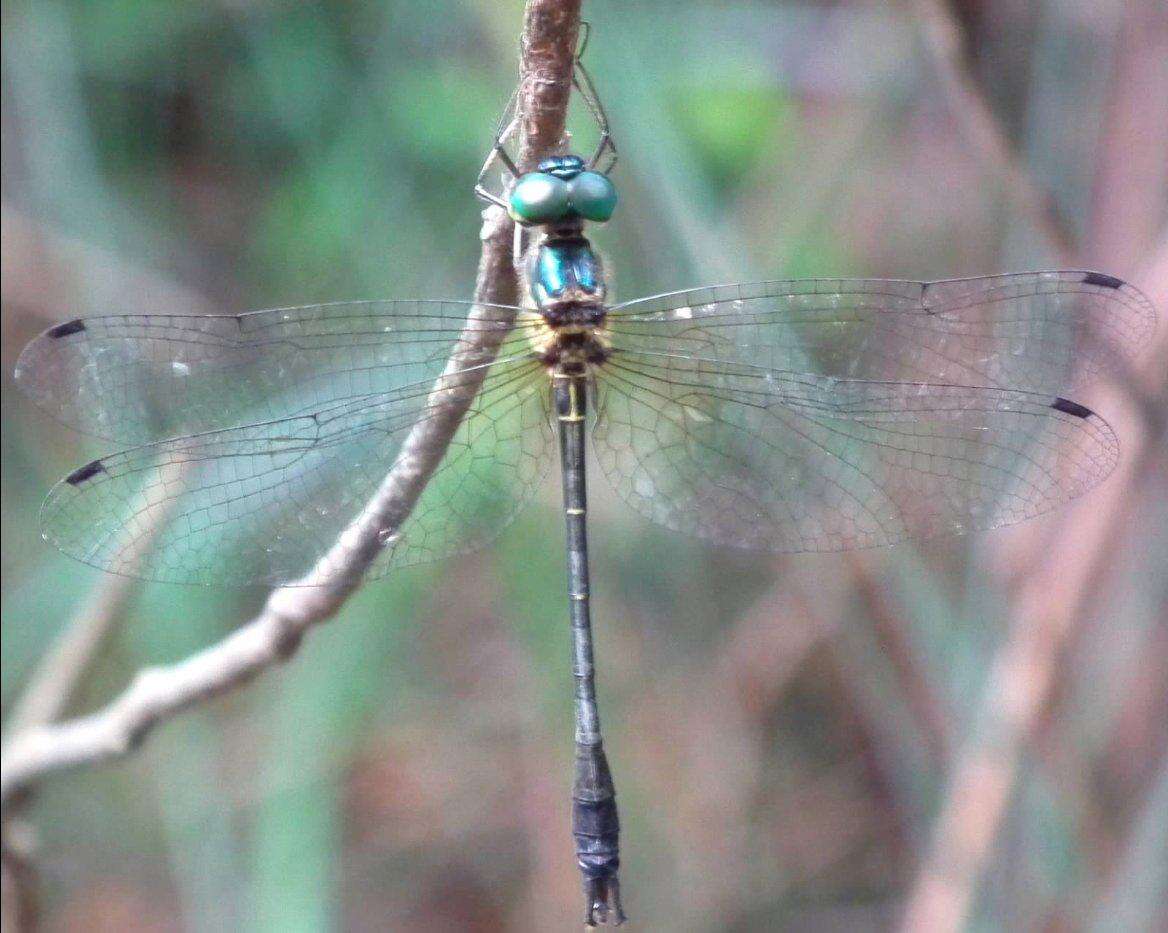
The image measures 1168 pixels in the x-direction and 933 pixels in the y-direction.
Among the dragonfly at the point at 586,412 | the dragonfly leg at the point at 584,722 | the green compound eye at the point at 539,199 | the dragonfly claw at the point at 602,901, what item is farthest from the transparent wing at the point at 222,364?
the dragonfly claw at the point at 602,901

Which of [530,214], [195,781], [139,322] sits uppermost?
[530,214]

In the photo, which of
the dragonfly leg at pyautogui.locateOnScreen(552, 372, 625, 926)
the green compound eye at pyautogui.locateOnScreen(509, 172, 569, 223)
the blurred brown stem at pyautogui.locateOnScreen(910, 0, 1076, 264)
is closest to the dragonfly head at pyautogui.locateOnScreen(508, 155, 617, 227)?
the green compound eye at pyautogui.locateOnScreen(509, 172, 569, 223)

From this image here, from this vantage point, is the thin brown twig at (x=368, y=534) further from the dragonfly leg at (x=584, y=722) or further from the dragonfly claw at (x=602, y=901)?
the dragonfly claw at (x=602, y=901)

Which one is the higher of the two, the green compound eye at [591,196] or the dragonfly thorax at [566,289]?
the green compound eye at [591,196]

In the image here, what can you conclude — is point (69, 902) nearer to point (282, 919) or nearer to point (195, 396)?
point (282, 919)

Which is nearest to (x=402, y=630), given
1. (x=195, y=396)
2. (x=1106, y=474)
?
(x=195, y=396)

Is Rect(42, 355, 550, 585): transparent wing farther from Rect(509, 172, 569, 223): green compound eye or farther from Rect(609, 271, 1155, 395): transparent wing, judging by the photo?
Rect(609, 271, 1155, 395): transparent wing

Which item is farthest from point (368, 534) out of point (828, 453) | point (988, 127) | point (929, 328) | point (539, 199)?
point (988, 127)
